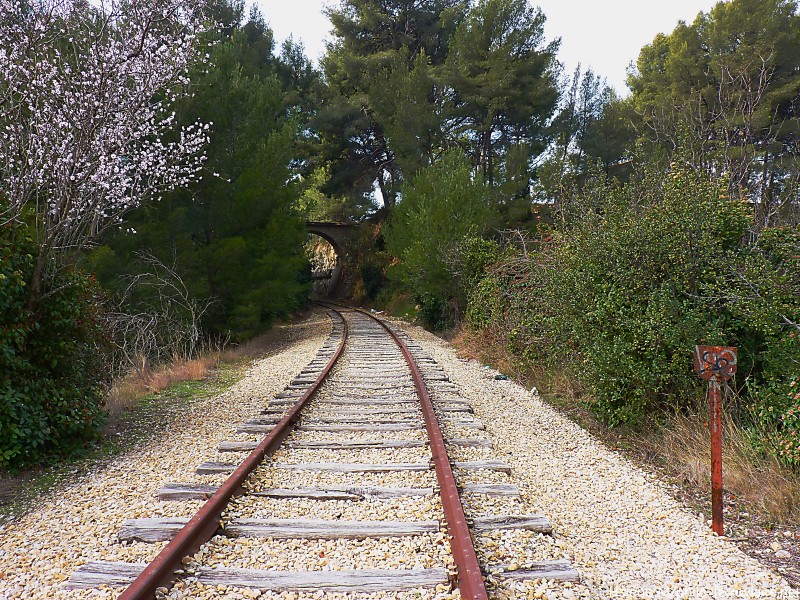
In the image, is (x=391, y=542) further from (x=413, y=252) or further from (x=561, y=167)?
(x=561, y=167)

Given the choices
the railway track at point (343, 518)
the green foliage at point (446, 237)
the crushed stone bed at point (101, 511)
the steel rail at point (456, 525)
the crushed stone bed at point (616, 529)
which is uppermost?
the green foliage at point (446, 237)

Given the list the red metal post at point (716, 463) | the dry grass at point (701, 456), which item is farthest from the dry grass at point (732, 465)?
the red metal post at point (716, 463)

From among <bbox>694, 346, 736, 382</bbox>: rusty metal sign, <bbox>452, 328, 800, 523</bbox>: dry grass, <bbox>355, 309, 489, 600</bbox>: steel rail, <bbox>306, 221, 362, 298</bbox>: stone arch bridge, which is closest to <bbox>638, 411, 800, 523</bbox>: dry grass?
<bbox>452, 328, 800, 523</bbox>: dry grass

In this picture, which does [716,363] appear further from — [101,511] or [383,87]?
[383,87]

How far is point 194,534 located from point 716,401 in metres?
3.46

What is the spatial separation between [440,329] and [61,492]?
1462 centimetres

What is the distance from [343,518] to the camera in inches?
144

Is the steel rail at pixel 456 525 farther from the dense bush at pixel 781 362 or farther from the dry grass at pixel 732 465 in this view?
the dense bush at pixel 781 362

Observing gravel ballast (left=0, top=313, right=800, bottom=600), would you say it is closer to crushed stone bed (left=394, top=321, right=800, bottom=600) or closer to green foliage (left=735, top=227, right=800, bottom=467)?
crushed stone bed (left=394, top=321, right=800, bottom=600)

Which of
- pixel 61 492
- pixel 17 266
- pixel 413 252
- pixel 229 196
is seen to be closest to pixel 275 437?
pixel 61 492

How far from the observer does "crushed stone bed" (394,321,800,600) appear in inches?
115

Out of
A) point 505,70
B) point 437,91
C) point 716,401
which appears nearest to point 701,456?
point 716,401

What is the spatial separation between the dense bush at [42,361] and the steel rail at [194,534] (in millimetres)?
1909

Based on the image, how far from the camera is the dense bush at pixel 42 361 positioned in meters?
→ 4.64
